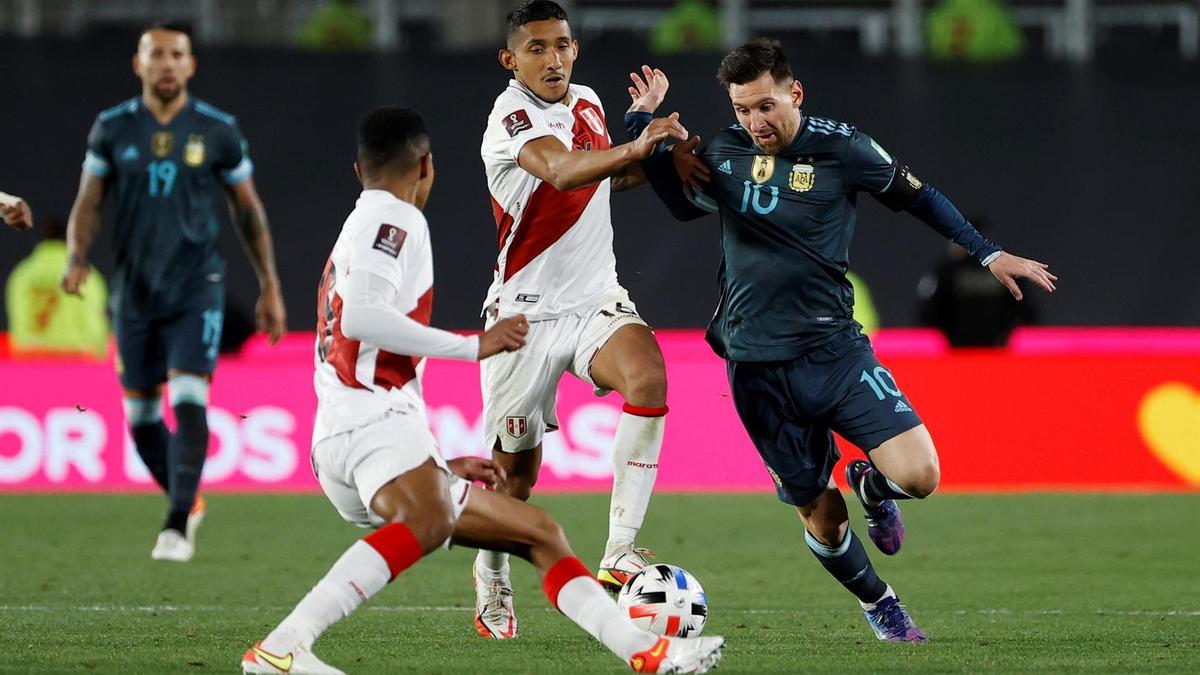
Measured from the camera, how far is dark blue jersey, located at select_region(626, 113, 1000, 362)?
607 centimetres

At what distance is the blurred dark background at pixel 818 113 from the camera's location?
55.3 ft

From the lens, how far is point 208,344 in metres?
8.47

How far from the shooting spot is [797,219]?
6070 mm

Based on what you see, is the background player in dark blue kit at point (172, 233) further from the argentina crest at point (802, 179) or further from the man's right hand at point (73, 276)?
the argentina crest at point (802, 179)

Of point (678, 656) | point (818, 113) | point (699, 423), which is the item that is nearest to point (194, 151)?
point (678, 656)

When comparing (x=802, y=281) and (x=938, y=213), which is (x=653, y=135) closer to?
(x=802, y=281)

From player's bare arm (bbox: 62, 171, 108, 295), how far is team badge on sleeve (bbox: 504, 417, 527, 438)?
2.69 m

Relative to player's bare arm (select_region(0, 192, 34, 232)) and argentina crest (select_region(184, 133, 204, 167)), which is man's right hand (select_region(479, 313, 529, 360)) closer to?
player's bare arm (select_region(0, 192, 34, 232))

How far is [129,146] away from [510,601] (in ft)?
11.0

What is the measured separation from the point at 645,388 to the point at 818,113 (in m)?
10.9

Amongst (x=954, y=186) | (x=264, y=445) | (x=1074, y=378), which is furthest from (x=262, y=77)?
(x=1074, y=378)

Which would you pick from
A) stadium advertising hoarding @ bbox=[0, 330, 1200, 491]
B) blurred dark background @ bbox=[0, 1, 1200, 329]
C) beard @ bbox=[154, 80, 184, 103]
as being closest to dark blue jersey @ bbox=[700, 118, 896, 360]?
beard @ bbox=[154, 80, 184, 103]

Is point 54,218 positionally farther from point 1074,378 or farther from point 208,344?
point 1074,378

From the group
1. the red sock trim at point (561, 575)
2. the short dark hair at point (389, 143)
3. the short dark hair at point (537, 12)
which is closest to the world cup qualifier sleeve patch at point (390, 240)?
the short dark hair at point (389, 143)
